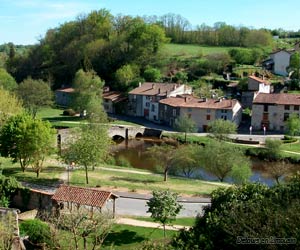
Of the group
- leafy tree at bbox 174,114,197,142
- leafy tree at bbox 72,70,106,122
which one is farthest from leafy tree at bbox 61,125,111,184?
leafy tree at bbox 72,70,106,122

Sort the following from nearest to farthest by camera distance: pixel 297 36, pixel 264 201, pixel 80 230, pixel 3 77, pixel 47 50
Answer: pixel 264 201
pixel 80 230
pixel 3 77
pixel 47 50
pixel 297 36

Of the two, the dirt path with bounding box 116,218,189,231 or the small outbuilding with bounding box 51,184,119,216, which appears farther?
the small outbuilding with bounding box 51,184,119,216

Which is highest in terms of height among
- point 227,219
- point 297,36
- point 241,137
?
point 297,36

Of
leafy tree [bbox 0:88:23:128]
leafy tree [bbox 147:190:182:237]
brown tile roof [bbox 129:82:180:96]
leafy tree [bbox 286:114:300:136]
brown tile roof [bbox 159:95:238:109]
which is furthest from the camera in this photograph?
brown tile roof [bbox 129:82:180:96]

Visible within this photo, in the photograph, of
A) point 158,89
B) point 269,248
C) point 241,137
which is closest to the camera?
point 269,248

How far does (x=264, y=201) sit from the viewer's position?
22453 millimetres

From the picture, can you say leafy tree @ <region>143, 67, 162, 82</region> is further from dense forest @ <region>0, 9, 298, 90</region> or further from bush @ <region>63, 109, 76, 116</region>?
bush @ <region>63, 109, 76, 116</region>

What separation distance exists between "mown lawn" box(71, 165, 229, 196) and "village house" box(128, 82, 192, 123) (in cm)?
3536

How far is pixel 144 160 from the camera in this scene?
59812 millimetres

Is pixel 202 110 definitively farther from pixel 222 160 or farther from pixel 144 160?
pixel 222 160

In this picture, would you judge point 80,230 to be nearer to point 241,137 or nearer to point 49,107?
point 241,137

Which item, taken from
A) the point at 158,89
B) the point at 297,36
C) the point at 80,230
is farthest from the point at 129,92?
the point at 297,36

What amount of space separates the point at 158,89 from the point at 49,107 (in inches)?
787

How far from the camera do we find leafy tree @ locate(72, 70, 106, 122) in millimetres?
74875
